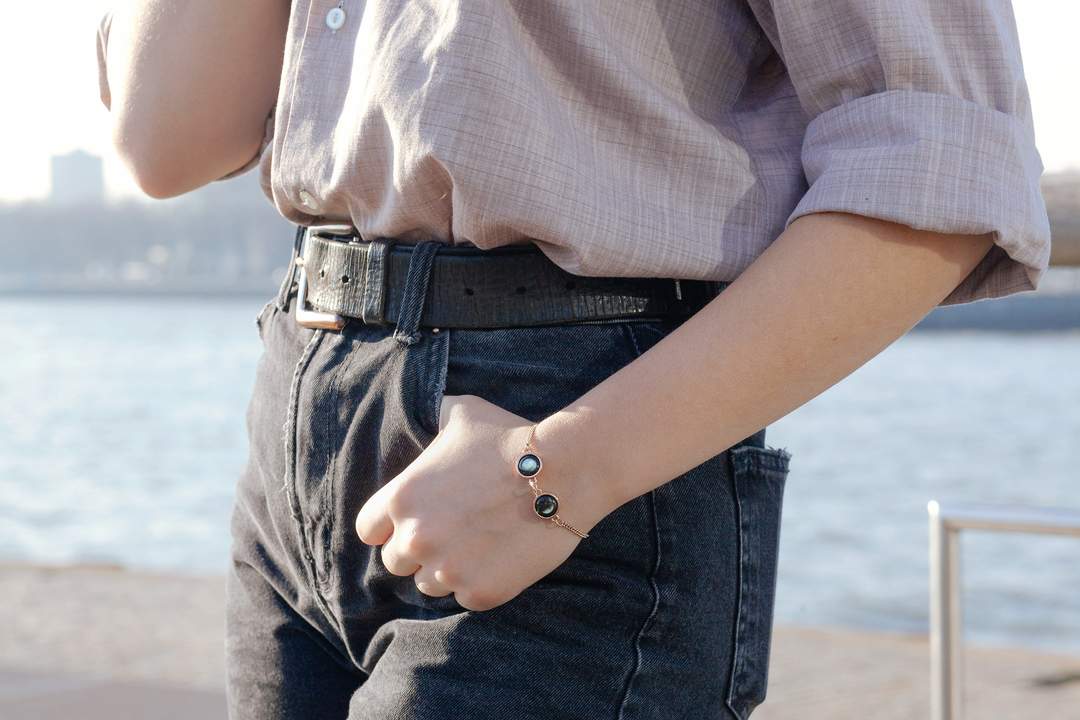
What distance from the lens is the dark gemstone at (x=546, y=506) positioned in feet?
2.17

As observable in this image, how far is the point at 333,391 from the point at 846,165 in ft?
1.19

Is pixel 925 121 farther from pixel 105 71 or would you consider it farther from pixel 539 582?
pixel 105 71

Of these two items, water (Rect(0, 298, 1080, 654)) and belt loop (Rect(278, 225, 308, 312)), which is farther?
water (Rect(0, 298, 1080, 654))

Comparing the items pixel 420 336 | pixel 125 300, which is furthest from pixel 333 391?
pixel 125 300

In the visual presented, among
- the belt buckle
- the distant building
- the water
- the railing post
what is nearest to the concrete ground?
the water

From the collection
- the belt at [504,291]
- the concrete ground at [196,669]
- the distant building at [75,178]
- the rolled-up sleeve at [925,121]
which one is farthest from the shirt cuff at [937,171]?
the distant building at [75,178]

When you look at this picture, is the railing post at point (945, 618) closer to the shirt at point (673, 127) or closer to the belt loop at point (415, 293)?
the shirt at point (673, 127)

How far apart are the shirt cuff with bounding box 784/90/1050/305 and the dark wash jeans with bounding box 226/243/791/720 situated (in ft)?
0.52

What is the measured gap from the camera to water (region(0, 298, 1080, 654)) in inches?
266

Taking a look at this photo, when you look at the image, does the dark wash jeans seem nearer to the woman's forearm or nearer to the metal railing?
the woman's forearm

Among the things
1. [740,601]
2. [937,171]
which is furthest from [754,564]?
[937,171]

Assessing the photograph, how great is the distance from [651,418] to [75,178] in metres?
58.8

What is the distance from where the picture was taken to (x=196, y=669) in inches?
112

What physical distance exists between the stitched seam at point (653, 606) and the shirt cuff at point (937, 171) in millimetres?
A: 202
